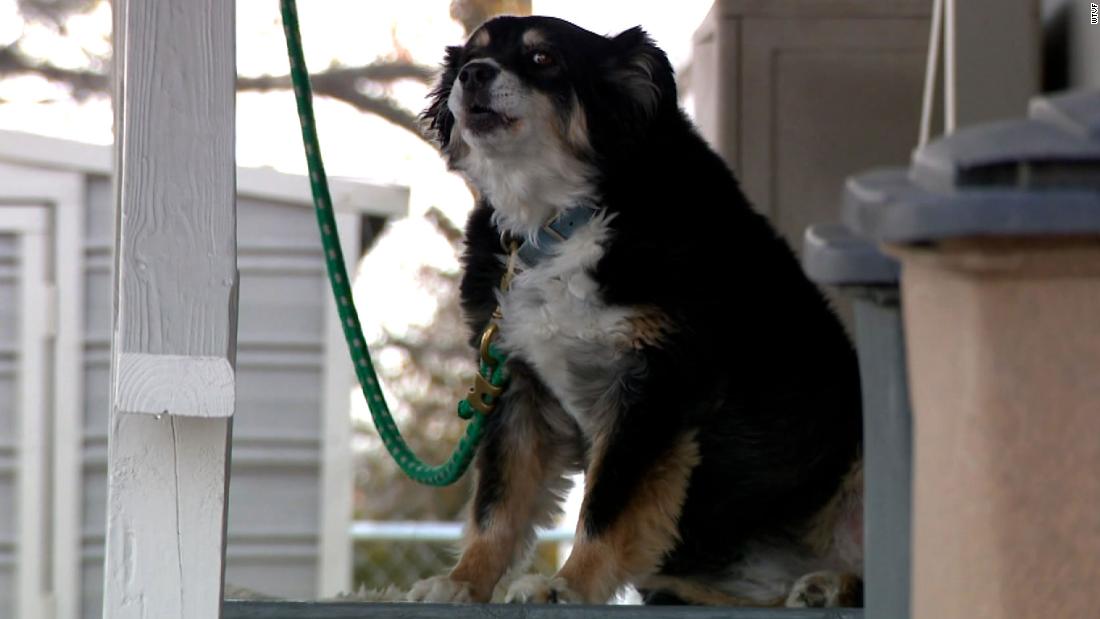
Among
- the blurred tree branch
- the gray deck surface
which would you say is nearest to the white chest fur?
the gray deck surface

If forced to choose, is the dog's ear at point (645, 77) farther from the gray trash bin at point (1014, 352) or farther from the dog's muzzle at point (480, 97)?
the gray trash bin at point (1014, 352)

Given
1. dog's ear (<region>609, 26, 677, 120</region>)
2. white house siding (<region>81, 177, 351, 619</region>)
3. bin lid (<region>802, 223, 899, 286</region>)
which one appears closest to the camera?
bin lid (<region>802, 223, 899, 286</region>)

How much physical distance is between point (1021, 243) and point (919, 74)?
2.94 meters

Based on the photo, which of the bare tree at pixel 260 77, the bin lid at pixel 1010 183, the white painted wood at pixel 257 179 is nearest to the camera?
the bin lid at pixel 1010 183

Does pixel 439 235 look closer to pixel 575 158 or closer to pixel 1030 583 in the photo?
pixel 575 158

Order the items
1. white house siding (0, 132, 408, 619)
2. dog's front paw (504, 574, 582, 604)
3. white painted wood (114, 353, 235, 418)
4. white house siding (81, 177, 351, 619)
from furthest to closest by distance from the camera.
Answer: white house siding (81, 177, 351, 619) < white house siding (0, 132, 408, 619) < dog's front paw (504, 574, 582, 604) < white painted wood (114, 353, 235, 418)

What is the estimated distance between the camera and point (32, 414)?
19.2ft

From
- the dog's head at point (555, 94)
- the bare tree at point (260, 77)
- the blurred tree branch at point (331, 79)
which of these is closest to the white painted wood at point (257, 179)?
the bare tree at point (260, 77)

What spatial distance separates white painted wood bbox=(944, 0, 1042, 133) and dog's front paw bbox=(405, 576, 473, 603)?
3.78 feet

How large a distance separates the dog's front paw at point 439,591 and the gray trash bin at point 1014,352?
5.24 feet

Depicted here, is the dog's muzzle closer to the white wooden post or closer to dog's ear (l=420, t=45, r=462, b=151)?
dog's ear (l=420, t=45, r=462, b=151)

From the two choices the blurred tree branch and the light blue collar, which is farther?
the blurred tree branch

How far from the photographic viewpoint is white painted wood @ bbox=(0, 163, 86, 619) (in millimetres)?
5855

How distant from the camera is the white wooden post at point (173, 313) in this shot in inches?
68.7
